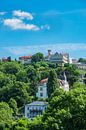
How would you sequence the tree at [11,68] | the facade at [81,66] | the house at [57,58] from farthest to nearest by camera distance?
the house at [57,58], the facade at [81,66], the tree at [11,68]

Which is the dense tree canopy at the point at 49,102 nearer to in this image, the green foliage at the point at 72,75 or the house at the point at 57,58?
the green foliage at the point at 72,75

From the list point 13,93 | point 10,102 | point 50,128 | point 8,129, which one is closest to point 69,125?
point 50,128

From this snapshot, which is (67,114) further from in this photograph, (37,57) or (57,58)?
(57,58)

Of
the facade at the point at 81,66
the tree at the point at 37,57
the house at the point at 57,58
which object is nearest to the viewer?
the tree at the point at 37,57

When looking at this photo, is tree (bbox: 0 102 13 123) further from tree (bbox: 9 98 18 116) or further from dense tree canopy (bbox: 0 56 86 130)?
tree (bbox: 9 98 18 116)

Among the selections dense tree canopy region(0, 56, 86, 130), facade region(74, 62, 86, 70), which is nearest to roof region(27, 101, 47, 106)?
dense tree canopy region(0, 56, 86, 130)

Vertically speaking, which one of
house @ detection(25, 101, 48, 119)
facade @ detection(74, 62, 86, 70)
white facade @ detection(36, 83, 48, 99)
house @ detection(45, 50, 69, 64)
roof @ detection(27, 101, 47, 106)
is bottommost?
house @ detection(25, 101, 48, 119)

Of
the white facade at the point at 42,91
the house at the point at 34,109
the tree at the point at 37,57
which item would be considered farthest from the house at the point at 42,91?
the tree at the point at 37,57

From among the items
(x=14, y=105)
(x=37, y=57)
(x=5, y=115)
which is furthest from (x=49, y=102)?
(x=37, y=57)

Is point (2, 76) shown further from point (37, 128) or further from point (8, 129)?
point (37, 128)

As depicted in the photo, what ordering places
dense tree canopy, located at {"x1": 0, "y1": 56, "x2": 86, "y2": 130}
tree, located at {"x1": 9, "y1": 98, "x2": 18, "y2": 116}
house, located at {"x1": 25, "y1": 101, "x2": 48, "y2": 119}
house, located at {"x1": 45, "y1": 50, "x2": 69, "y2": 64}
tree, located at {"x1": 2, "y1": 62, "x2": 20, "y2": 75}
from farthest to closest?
house, located at {"x1": 45, "y1": 50, "x2": 69, "y2": 64}, tree, located at {"x1": 2, "y1": 62, "x2": 20, "y2": 75}, house, located at {"x1": 25, "y1": 101, "x2": 48, "y2": 119}, tree, located at {"x1": 9, "y1": 98, "x2": 18, "y2": 116}, dense tree canopy, located at {"x1": 0, "y1": 56, "x2": 86, "y2": 130}

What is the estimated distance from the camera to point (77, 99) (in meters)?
43.7

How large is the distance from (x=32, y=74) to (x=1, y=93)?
1751cm

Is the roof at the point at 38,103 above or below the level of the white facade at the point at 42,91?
below
